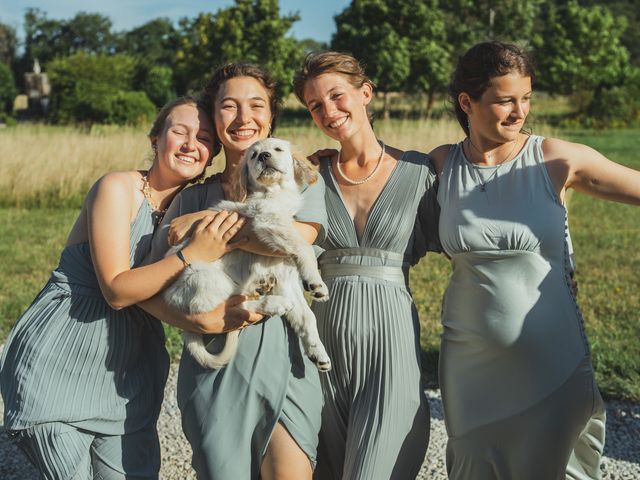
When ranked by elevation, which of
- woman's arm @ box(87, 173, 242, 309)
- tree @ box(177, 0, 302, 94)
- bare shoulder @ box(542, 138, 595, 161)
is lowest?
woman's arm @ box(87, 173, 242, 309)

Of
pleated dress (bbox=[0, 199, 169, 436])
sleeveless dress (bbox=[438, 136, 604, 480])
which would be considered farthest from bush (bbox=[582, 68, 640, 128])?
pleated dress (bbox=[0, 199, 169, 436])

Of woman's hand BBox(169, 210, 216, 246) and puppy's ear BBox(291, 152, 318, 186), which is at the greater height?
puppy's ear BBox(291, 152, 318, 186)

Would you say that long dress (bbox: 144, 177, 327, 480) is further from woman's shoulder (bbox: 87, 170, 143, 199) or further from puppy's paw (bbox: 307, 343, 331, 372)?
woman's shoulder (bbox: 87, 170, 143, 199)

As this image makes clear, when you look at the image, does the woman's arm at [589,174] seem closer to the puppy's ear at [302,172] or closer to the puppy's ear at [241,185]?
the puppy's ear at [302,172]

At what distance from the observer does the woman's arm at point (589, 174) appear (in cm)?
316

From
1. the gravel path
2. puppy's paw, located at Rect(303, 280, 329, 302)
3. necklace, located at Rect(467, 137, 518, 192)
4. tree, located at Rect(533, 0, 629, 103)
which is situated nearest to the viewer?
Answer: puppy's paw, located at Rect(303, 280, 329, 302)

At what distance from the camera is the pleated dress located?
3.01 m

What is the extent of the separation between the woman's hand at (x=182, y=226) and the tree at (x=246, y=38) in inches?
1381

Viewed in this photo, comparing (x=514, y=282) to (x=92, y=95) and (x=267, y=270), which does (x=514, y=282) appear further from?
(x=92, y=95)

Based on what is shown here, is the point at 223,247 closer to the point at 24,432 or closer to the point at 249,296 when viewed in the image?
the point at 249,296

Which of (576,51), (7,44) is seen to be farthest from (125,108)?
(7,44)

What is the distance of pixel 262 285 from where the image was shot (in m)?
3.24

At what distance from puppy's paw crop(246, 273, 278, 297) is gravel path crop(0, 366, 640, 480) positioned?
7.63ft

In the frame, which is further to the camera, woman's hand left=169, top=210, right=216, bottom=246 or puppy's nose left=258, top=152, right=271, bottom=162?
puppy's nose left=258, top=152, right=271, bottom=162
